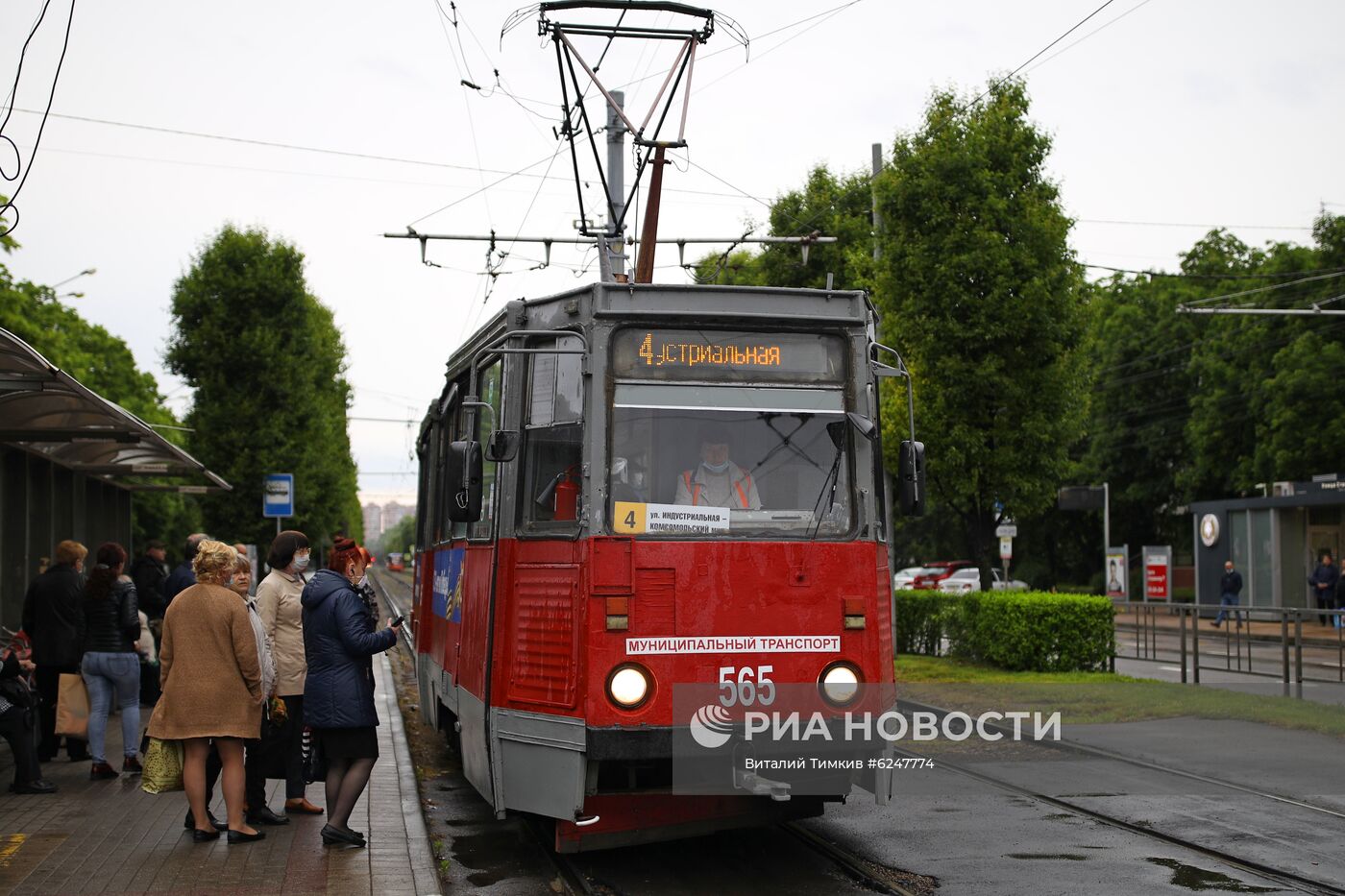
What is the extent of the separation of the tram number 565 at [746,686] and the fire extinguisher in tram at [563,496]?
117cm

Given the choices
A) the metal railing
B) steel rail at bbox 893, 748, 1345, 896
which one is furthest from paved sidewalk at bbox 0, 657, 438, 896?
the metal railing

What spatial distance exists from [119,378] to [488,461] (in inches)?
2133

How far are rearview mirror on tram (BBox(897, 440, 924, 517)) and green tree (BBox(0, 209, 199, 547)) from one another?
33.2 meters

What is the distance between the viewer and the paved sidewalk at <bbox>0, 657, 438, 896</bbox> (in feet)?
25.1

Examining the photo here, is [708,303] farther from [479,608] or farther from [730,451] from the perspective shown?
[479,608]

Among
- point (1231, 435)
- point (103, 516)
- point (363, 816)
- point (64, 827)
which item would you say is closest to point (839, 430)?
point (363, 816)

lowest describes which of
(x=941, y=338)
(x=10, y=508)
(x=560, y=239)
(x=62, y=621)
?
(x=62, y=621)

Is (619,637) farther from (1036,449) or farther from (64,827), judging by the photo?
(1036,449)

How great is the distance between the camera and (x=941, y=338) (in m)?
22.2

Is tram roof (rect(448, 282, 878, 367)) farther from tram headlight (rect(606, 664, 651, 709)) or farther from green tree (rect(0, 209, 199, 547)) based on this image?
green tree (rect(0, 209, 199, 547))

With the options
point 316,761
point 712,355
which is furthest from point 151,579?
point 712,355

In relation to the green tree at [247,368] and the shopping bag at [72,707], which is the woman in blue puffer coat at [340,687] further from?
the green tree at [247,368]

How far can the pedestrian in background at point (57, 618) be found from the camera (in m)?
11.8

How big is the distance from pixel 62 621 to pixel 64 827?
2.97 meters
